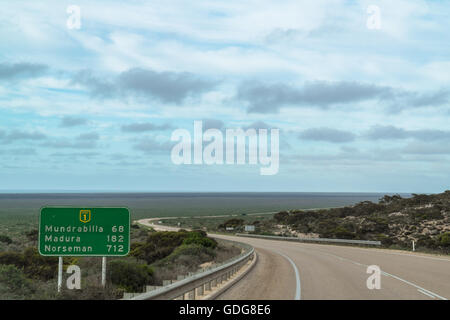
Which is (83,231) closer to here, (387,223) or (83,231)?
(83,231)

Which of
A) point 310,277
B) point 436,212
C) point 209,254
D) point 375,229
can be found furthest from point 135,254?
point 436,212

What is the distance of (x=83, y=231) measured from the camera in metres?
14.0

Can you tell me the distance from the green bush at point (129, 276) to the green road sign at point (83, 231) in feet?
4.05

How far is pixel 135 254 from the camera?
30188 mm

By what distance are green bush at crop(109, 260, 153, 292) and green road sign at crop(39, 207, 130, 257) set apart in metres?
1.23

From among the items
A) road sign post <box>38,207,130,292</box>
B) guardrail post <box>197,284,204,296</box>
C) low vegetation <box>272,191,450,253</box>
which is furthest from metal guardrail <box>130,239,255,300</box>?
low vegetation <box>272,191,450,253</box>

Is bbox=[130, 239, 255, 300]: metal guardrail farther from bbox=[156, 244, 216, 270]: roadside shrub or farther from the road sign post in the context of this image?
bbox=[156, 244, 216, 270]: roadside shrub

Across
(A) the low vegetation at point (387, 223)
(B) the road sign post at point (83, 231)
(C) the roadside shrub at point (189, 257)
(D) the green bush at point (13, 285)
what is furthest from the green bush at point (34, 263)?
(A) the low vegetation at point (387, 223)

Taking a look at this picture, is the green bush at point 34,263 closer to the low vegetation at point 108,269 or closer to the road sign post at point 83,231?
the low vegetation at point 108,269

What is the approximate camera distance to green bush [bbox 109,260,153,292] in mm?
14611

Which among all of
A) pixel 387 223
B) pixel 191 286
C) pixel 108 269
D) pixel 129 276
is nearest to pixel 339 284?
pixel 191 286

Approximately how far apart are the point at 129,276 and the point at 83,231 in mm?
2289

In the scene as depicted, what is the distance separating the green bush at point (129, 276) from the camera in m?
14.6
